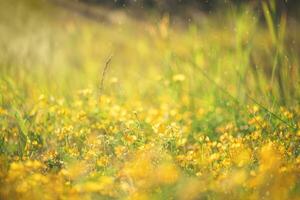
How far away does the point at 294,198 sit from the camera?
6.04 feet

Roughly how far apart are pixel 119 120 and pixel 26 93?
1027 millimetres

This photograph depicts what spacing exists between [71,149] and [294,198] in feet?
3.34

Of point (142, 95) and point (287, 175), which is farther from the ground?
point (287, 175)

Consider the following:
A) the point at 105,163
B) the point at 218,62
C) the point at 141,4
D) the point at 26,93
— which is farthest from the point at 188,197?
the point at 141,4

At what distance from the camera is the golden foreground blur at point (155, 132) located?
1.94 meters

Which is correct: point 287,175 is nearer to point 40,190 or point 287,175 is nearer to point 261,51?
point 40,190

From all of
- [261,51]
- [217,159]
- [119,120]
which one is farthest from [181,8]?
[217,159]

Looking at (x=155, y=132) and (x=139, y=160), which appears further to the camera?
(x=155, y=132)

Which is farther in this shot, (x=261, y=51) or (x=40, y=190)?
(x=261, y=51)

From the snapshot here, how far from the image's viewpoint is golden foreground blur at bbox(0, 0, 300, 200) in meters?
1.94

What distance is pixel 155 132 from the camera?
2.24m

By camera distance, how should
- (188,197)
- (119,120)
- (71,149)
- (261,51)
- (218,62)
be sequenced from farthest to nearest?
(261,51) < (218,62) < (119,120) < (71,149) < (188,197)

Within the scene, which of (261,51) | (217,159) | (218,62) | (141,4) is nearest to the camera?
(217,159)

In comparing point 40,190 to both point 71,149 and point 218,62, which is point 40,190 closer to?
point 71,149
